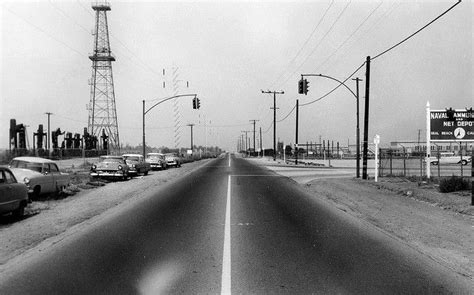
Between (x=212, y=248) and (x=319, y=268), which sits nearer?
(x=319, y=268)

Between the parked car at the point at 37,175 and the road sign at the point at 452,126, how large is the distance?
2095 cm

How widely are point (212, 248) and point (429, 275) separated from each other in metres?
3.65

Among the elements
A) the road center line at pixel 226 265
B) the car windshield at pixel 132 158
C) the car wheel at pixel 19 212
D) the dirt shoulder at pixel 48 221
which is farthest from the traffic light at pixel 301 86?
the car wheel at pixel 19 212

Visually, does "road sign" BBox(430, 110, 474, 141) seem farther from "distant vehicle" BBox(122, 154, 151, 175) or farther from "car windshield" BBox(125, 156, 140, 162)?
"car windshield" BBox(125, 156, 140, 162)

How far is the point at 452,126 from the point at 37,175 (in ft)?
74.9

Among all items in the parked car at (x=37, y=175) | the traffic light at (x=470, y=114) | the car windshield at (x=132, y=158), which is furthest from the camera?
the car windshield at (x=132, y=158)

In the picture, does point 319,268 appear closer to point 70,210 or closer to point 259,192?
point 70,210

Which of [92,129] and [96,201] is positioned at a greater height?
[92,129]

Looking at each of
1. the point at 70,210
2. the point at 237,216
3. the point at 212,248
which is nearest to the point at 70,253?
the point at 212,248

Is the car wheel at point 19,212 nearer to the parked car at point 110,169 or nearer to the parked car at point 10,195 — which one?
the parked car at point 10,195

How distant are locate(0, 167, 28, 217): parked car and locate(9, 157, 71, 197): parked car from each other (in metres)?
3.14

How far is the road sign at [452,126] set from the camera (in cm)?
2750

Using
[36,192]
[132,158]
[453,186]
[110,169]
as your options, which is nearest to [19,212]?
[36,192]

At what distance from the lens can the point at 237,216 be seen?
12859 millimetres
